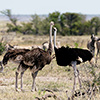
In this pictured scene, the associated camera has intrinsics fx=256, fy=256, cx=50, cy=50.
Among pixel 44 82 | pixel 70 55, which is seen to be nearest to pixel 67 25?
pixel 44 82

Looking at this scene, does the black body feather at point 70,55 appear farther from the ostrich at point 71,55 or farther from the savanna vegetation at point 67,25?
the savanna vegetation at point 67,25

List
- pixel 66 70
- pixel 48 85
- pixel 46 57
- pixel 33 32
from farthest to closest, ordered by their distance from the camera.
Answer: pixel 33 32, pixel 66 70, pixel 48 85, pixel 46 57

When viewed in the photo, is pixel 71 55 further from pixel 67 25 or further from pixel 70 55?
pixel 67 25

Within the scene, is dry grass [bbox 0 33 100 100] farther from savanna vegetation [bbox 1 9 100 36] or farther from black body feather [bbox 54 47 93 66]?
savanna vegetation [bbox 1 9 100 36]

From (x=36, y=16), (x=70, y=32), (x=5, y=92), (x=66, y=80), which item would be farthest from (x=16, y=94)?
(x=36, y=16)

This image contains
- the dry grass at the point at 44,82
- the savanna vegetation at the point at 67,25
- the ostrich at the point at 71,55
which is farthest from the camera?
the savanna vegetation at the point at 67,25

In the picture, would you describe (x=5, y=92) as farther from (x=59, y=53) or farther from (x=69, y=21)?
(x=69, y=21)

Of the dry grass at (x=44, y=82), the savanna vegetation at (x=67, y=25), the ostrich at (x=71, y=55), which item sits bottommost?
the savanna vegetation at (x=67, y=25)

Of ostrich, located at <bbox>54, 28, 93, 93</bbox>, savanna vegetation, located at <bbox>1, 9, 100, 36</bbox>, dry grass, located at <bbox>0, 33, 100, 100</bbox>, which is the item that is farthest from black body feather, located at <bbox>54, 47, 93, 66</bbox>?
savanna vegetation, located at <bbox>1, 9, 100, 36</bbox>

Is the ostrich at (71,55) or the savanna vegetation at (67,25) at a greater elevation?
the ostrich at (71,55)

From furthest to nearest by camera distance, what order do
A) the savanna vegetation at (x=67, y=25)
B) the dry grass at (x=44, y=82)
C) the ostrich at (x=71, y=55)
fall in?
the savanna vegetation at (x=67, y=25), the ostrich at (x=71, y=55), the dry grass at (x=44, y=82)

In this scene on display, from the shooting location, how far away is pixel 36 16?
137 feet

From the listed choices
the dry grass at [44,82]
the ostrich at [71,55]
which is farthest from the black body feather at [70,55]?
the dry grass at [44,82]

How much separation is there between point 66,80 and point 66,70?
137 centimetres
